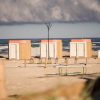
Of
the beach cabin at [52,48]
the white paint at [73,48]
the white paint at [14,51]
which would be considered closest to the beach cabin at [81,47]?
the white paint at [73,48]

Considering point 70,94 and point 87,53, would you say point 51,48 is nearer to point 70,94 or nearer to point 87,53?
point 87,53

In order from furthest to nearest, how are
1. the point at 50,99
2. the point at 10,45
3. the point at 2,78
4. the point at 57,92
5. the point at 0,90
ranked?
the point at 10,45, the point at 2,78, the point at 0,90, the point at 57,92, the point at 50,99

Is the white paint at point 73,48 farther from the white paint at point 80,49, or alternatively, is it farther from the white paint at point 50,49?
the white paint at point 50,49

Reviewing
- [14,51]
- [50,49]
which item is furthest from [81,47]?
[14,51]

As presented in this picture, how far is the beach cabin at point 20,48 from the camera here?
156 ft

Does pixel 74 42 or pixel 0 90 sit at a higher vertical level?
pixel 74 42

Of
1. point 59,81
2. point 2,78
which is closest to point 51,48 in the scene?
point 2,78

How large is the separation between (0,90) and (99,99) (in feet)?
11.4

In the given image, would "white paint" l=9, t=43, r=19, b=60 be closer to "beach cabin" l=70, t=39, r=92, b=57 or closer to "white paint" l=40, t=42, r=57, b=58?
"white paint" l=40, t=42, r=57, b=58

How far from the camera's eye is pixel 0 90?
6566 mm

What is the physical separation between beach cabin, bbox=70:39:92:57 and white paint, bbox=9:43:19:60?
7.89 meters

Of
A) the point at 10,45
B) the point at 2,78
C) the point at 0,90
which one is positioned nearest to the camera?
the point at 0,90

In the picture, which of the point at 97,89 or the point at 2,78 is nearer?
the point at 97,89

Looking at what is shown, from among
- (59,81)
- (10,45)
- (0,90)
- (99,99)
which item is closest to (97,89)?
(99,99)
